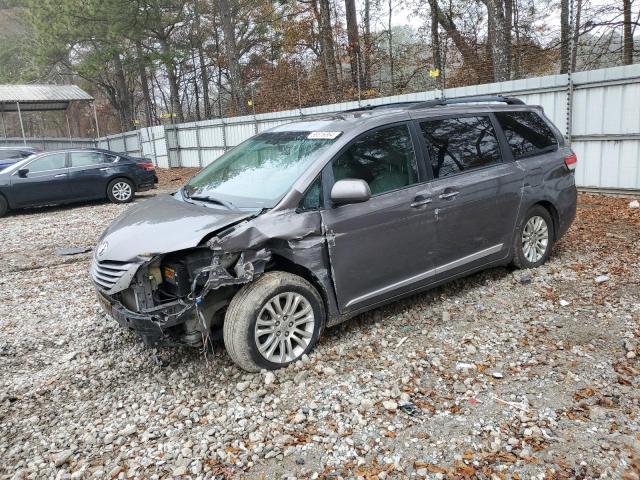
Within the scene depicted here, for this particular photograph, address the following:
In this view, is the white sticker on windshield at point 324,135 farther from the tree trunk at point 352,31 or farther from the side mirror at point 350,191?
the tree trunk at point 352,31

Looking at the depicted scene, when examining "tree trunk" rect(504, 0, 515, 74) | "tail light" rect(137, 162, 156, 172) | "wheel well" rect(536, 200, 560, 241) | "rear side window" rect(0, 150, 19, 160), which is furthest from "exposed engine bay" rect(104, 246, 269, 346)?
"rear side window" rect(0, 150, 19, 160)

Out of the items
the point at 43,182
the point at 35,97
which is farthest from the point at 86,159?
the point at 35,97

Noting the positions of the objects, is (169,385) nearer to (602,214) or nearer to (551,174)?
(551,174)

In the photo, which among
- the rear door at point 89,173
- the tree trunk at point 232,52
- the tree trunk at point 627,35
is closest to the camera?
the tree trunk at point 627,35

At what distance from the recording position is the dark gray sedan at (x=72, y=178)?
11.7m

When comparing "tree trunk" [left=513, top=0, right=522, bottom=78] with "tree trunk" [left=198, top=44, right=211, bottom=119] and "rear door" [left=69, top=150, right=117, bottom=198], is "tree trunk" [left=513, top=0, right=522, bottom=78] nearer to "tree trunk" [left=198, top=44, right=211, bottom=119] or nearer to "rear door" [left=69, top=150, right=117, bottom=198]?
"rear door" [left=69, top=150, right=117, bottom=198]

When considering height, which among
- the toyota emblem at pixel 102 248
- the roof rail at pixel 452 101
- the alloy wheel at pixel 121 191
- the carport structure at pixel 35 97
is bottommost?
the alloy wheel at pixel 121 191

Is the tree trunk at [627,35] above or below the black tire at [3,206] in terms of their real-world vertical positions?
above

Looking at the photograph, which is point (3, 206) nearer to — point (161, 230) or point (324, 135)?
point (161, 230)

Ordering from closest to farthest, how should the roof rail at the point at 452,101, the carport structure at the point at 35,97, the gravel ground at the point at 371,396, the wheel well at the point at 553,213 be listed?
1. the gravel ground at the point at 371,396
2. the roof rail at the point at 452,101
3. the wheel well at the point at 553,213
4. the carport structure at the point at 35,97

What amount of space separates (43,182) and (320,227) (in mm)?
10398

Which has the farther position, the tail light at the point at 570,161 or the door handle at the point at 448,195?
the tail light at the point at 570,161

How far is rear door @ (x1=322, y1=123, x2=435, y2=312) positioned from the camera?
12.8 feet

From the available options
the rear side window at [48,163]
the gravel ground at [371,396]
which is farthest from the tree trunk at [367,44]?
the gravel ground at [371,396]
